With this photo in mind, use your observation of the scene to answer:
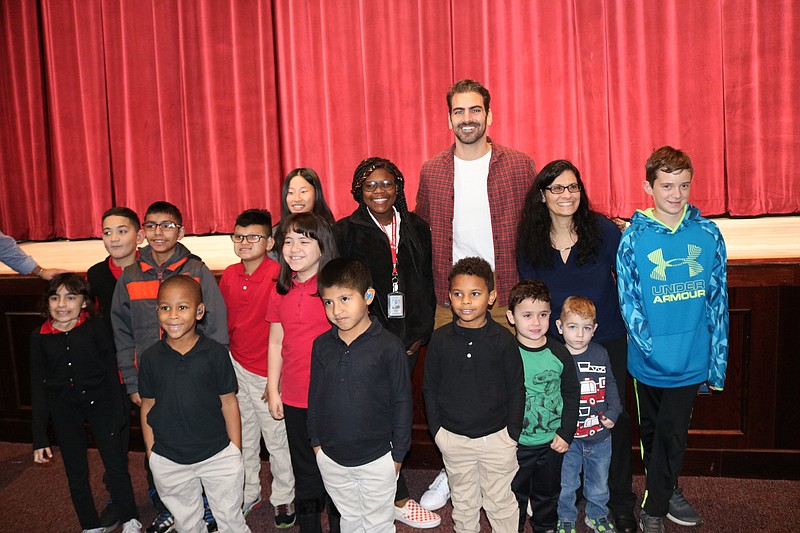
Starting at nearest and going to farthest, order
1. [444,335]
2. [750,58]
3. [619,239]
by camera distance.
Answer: [444,335]
[619,239]
[750,58]


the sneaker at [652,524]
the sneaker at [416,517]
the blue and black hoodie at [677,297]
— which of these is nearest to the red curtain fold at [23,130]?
the sneaker at [416,517]

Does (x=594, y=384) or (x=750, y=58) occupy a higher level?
(x=750, y=58)

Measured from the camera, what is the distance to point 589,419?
2455mm

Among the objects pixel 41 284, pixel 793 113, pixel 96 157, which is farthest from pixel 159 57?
pixel 793 113

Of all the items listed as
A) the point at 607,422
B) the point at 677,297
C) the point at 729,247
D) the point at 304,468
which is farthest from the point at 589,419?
the point at 729,247

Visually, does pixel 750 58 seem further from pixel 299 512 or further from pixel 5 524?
pixel 5 524

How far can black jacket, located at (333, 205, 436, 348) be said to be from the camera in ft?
8.45

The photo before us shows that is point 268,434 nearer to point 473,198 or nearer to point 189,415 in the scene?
point 189,415

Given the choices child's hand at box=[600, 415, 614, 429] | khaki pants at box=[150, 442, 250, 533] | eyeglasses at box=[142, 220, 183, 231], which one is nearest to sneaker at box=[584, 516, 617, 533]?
child's hand at box=[600, 415, 614, 429]

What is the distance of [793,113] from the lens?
5.06 meters

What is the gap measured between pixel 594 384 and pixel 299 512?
1.22 metres

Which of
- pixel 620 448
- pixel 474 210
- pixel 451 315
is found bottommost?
pixel 620 448

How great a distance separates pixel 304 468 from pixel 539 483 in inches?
35.0

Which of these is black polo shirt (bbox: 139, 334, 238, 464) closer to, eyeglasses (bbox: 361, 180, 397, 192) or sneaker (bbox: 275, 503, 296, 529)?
sneaker (bbox: 275, 503, 296, 529)
